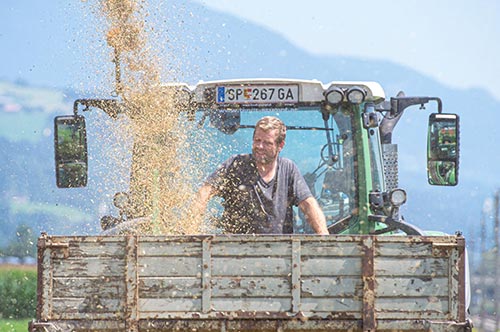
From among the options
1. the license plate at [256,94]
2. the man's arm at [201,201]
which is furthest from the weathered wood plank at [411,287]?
the license plate at [256,94]

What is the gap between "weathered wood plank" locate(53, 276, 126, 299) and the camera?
7539mm

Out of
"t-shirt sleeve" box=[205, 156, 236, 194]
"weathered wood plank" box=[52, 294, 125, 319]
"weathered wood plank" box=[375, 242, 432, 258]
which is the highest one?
"t-shirt sleeve" box=[205, 156, 236, 194]

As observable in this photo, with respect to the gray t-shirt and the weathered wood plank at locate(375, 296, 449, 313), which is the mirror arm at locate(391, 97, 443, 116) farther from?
the weathered wood plank at locate(375, 296, 449, 313)

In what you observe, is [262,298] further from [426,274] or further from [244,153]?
[244,153]

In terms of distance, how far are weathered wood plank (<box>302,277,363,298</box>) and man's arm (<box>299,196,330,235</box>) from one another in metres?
1.60

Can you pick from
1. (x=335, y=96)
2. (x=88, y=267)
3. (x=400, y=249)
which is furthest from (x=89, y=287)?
(x=335, y=96)

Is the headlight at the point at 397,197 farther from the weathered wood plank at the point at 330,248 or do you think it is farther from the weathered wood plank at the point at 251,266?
the weathered wood plank at the point at 251,266

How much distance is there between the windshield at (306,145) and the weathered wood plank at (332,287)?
218cm

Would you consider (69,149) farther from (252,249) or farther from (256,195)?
(252,249)

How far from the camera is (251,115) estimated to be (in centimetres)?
999

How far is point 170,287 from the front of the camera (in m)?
7.53

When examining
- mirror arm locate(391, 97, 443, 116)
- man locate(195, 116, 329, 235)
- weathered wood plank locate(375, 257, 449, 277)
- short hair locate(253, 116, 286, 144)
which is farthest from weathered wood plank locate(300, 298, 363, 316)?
mirror arm locate(391, 97, 443, 116)

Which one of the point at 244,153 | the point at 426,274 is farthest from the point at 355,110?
the point at 426,274

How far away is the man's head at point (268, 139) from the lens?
9258mm
